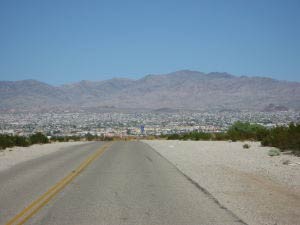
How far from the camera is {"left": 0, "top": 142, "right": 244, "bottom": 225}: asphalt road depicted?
1006cm

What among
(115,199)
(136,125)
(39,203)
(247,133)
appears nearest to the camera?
(39,203)

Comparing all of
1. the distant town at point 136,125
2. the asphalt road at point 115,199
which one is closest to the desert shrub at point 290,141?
the asphalt road at point 115,199

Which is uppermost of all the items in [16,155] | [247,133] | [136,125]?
[136,125]

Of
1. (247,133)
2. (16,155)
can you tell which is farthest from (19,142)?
(247,133)

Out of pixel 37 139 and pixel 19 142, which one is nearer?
pixel 19 142

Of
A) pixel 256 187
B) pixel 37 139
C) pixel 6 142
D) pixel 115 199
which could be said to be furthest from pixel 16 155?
pixel 115 199

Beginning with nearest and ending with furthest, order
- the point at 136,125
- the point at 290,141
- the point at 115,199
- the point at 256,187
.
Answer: the point at 115,199 < the point at 256,187 < the point at 290,141 < the point at 136,125

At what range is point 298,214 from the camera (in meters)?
10.7

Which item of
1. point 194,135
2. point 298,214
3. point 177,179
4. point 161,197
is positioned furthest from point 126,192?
point 194,135

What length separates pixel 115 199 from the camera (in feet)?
40.9

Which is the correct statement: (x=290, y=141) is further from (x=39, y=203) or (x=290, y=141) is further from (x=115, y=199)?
(x=39, y=203)

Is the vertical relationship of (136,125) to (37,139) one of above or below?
above

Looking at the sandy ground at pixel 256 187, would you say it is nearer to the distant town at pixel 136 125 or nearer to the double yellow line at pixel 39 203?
the double yellow line at pixel 39 203

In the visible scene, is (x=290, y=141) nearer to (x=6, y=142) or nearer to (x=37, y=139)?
(x=6, y=142)
